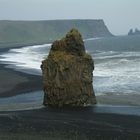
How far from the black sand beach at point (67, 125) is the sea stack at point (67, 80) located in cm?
114

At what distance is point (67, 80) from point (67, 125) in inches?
232

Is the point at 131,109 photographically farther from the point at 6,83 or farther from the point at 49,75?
the point at 6,83

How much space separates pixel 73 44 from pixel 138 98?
5.60m

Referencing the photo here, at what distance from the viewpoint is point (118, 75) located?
45781 mm

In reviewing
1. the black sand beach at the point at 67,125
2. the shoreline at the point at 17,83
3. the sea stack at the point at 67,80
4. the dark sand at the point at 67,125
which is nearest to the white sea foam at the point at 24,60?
the shoreline at the point at 17,83

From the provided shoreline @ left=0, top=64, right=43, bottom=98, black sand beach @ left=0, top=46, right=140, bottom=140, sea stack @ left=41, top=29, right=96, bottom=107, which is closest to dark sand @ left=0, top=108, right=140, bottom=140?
black sand beach @ left=0, top=46, right=140, bottom=140

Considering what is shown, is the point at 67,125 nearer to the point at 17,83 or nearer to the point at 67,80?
the point at 67,80

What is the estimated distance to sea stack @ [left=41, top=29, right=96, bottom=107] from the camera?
28.5 meters

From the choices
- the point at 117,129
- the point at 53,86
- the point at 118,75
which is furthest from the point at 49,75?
the point at 118,75

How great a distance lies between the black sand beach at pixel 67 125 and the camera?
21.0 metres

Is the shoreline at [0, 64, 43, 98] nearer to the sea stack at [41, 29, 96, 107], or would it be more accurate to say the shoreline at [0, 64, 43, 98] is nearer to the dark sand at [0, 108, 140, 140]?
the sea stack at [41, 29, 96, 107]

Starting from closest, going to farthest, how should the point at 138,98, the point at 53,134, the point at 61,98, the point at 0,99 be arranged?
1. the point at 53,134
2. the point at 61,98
3. the point at 138,98
4. the point at 0,99

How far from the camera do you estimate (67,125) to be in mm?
23109

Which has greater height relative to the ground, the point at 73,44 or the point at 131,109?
the point at 73,44
